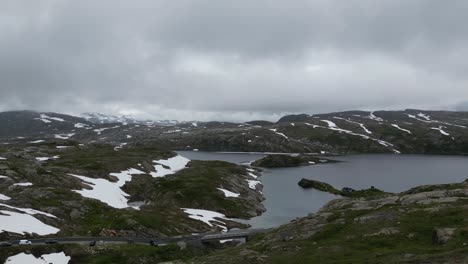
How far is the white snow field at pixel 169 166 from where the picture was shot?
155225 millimetres

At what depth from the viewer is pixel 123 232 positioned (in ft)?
257

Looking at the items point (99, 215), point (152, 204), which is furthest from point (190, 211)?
point (99, 215)

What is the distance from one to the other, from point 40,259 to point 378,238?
46.4 metres

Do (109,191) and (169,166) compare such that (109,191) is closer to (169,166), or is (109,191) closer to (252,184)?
(252,184)

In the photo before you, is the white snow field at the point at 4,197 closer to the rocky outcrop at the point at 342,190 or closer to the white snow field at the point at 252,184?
the white snow field at the point at 252,184

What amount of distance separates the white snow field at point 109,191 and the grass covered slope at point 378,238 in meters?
61.1

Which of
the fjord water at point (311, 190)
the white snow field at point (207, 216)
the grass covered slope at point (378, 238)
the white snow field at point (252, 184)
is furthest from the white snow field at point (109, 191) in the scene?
the grass covered slope at point (378, 238)

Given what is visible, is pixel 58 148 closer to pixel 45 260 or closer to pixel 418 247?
pixel 45 260

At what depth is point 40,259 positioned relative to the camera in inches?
2291

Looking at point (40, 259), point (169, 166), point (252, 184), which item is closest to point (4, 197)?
point (40, 259)

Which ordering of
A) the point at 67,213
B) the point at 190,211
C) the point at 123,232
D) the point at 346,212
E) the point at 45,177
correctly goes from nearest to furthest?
the point at 346,212, the point at 123,232, the point at 67,213, the point at 190,211, the point at 45,177

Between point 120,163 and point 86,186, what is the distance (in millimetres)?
38362

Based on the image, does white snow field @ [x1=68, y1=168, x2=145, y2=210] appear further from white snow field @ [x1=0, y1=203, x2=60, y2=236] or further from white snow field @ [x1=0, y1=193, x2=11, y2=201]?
white snow field @ [x1=0, y1=203, x2=60, y2=236]

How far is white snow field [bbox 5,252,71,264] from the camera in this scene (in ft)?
187
